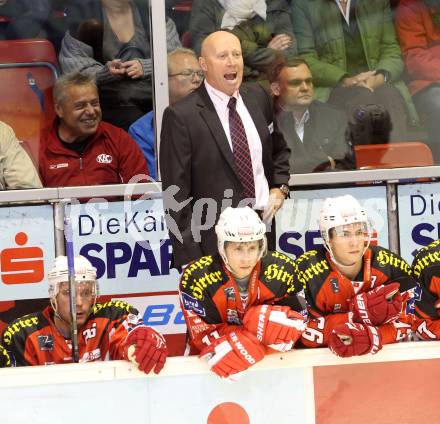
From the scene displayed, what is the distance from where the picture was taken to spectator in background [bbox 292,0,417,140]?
21.4ft

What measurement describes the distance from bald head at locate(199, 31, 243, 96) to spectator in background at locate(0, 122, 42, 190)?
127 centimetres

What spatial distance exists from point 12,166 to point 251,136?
57.1 inches

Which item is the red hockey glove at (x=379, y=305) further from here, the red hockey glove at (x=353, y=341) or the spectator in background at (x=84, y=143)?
the spectator in background at (x=84, y=143)

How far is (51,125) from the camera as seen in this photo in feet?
20.5

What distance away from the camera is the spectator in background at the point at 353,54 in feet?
21.4

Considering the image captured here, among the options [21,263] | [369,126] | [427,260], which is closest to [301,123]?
[369,126]

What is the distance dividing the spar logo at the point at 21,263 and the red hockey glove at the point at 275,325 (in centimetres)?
194

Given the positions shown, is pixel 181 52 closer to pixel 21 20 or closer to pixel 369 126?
Answer: pixel 21 20

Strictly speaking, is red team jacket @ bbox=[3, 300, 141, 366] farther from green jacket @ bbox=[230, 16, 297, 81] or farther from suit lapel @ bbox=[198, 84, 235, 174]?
→ green jacket @ bbox=[230, 16, 297, 81]

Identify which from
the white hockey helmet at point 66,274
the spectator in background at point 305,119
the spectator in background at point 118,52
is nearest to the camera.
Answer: the white hockey helmet at point 66,274

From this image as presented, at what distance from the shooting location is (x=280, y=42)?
6484mm

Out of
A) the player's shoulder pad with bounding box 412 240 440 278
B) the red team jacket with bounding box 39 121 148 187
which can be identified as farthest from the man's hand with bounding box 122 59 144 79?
the player's shoulder pad with bounding box 412 240 440 278

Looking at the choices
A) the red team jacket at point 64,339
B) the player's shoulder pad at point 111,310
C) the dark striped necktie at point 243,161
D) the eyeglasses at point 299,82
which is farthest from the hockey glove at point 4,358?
the eyeglasses at point 299,82

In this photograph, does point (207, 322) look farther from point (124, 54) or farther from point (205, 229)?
point (124, 54)
